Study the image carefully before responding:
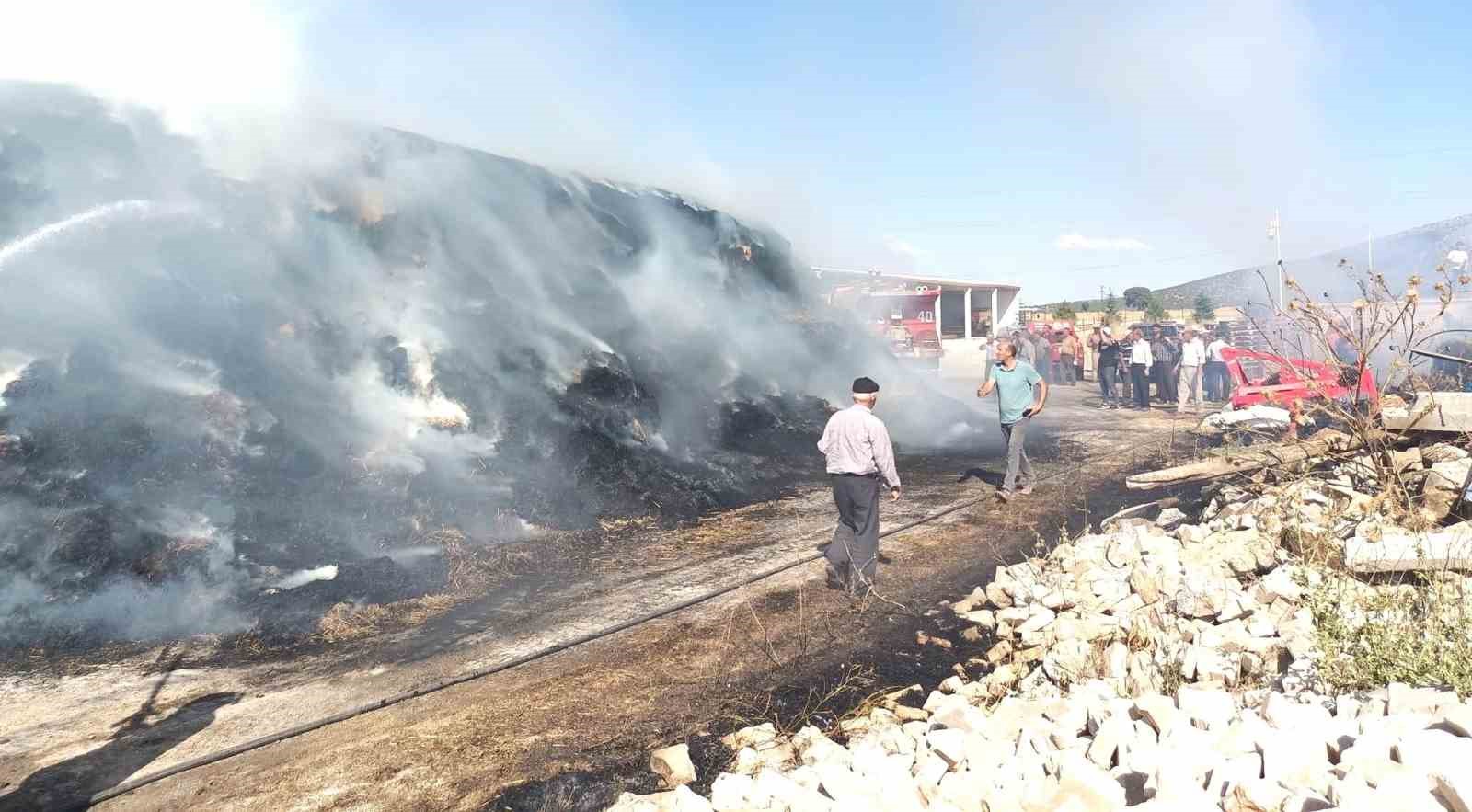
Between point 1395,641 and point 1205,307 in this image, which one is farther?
point 1205,307

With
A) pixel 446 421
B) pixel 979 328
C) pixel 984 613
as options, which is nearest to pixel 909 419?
pixel 446 421

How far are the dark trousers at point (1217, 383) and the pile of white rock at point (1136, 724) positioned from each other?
503 inches

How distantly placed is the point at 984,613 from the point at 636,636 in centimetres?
220

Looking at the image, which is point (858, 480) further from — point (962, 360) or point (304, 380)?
point (962, 360)

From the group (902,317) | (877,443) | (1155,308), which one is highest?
(902,317)

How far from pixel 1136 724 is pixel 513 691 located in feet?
10.2

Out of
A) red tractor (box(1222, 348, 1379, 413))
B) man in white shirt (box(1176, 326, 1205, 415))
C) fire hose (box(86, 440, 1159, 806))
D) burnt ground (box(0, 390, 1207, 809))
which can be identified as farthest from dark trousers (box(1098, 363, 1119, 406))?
fire hose (box(86, 440, 1159, 806))

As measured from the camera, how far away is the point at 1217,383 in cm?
1783

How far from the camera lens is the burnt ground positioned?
407 cm

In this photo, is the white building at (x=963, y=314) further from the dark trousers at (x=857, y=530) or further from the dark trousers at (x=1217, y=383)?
the dark trousers at (x=857, y=530)

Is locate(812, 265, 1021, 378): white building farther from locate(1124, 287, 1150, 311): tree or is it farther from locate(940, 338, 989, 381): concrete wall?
locate(1124, 287, 1150, 311): tree

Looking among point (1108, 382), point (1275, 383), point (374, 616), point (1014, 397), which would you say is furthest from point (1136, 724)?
point (1108, 382)

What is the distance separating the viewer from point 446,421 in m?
9.27

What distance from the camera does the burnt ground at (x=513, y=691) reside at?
13.4 feet
